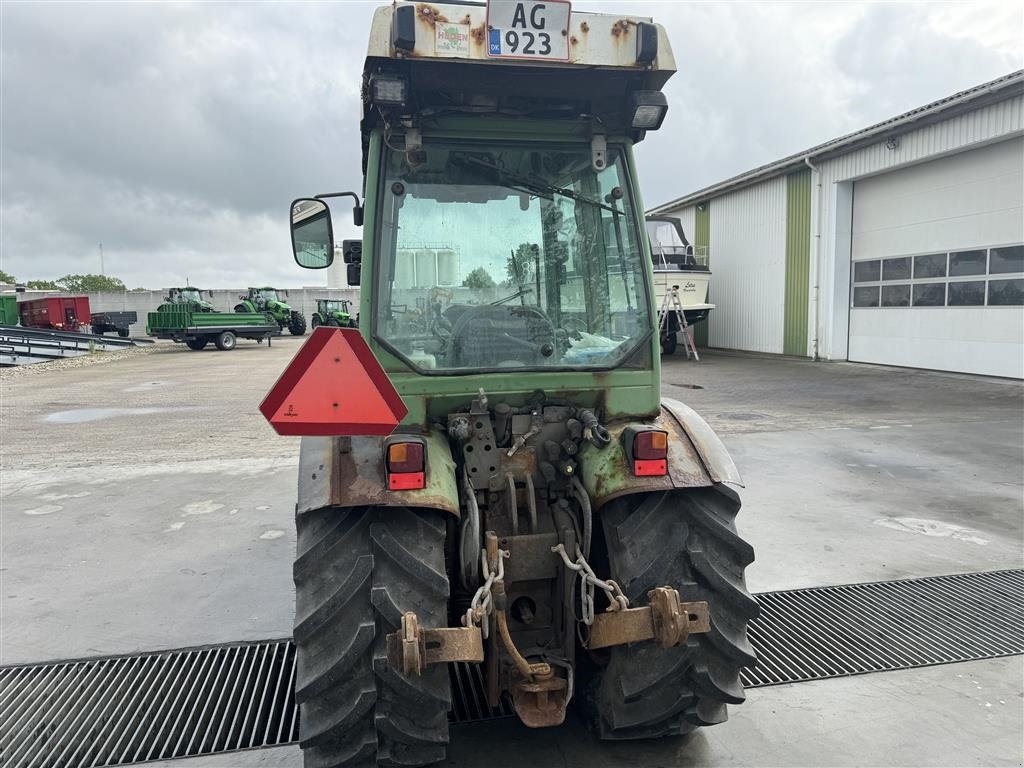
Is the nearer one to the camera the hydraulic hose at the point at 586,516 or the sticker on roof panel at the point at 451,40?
the sticker on roof panel at the point at 451,40

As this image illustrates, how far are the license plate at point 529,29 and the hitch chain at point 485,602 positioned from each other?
1.79 meters

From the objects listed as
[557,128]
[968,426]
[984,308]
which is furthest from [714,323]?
[557,128]

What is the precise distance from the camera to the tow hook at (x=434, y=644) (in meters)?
2.07

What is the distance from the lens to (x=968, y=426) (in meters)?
8.38

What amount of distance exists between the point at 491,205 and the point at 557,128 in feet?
1.36

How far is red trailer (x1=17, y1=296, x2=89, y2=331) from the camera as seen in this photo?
31016mm

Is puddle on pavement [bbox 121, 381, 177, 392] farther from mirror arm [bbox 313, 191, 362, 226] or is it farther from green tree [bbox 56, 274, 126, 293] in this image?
green tree [bbox 56, 274, 126, 293]

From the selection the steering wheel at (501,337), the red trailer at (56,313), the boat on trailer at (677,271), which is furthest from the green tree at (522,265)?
the red trailer at (56,313)

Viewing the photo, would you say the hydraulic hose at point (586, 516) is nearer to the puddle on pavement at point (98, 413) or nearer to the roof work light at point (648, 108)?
the roof work light at point (648, 108)

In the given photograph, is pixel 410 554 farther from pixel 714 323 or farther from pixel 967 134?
pixel 714 323

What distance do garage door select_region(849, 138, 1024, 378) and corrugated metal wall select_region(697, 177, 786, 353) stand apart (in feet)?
7.81

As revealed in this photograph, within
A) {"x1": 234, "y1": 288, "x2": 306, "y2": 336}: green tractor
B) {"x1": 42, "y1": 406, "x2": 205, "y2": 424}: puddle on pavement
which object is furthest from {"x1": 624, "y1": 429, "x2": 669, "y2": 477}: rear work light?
{"x1": 234, "y1": 288, "x2": 306, "y2": 336}: green tractor

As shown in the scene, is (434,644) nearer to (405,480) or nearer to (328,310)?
(405,480)

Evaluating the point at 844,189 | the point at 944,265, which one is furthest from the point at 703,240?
the point at 944,265
